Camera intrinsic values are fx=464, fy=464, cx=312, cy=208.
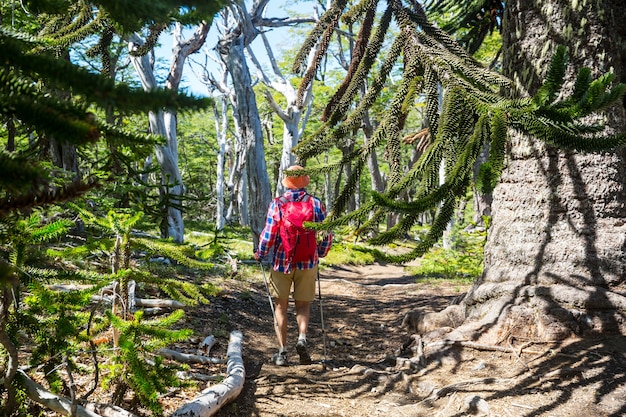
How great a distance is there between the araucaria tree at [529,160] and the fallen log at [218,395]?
153cm

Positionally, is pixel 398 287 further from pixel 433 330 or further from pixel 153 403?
pixel 153 403

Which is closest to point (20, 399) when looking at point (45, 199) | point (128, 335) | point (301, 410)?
point (128, 335)

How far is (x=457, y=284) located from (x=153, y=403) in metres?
7.55

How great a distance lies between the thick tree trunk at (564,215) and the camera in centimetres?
405

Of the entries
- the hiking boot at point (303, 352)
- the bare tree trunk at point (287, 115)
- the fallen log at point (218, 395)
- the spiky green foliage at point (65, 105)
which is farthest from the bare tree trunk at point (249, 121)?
the spiky green foliage at point (65, 105)

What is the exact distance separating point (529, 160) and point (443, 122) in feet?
4.59

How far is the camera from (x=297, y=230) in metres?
5.04

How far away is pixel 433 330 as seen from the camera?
495cm

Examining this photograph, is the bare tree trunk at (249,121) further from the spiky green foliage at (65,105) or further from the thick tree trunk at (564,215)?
the spiky green foliage at (65,105)

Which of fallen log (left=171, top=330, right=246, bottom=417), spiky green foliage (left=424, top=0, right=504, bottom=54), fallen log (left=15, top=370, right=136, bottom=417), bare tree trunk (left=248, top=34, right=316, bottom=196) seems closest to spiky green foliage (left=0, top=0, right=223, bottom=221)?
fallen log (left=15, top=370, right=136, bottom=417)

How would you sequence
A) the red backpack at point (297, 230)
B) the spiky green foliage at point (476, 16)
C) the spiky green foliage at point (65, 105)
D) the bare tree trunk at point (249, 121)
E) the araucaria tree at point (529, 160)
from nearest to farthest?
1. the spiky green foliage at point (65, 105)
2. the araucaria tree at point (529, 160)
3. the red backpack at point (297, 230)
4. the spiky green foliage at point (476, 16)
5. the bare tree trunk at point (249, 121)

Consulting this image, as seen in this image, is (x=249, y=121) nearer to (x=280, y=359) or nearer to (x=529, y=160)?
(x=280, y=359)

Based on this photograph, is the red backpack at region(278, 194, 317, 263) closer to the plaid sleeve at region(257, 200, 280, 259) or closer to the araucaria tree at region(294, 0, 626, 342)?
the plaid sleeve at region(257, 200, 280, 259)

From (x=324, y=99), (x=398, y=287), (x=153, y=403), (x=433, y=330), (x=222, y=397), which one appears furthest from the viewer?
(x=324, y=99)
